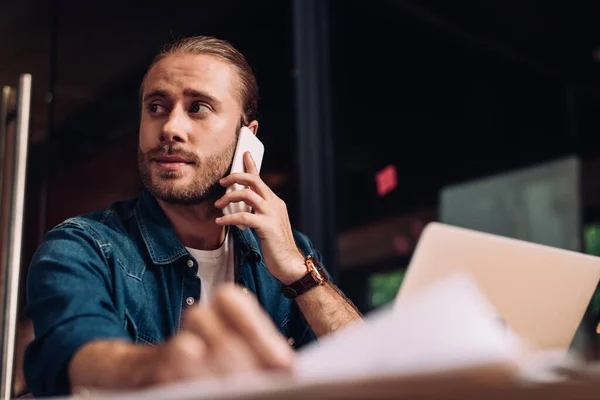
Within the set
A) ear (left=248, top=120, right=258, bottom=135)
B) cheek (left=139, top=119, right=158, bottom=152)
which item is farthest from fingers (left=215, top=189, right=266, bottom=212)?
ear (left=248, top=120, right=258, bottom=135)

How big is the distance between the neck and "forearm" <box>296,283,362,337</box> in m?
0.26

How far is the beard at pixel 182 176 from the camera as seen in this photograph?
5.08ft

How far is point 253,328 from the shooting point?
61cm

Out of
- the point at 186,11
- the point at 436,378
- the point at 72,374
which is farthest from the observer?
the point at 186,11

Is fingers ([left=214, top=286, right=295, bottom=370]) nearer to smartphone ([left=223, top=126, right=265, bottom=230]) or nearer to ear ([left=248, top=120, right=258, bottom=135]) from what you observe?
→ smartphone ([left=223, top=126, right=265, bottom=230])

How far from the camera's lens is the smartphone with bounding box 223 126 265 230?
5.18ft

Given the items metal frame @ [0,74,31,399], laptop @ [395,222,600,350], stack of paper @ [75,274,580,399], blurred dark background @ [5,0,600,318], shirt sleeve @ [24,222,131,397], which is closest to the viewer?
stack of paper @ [75,274,580,399]

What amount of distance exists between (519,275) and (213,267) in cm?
79

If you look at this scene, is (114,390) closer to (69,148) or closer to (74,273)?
(74,273)

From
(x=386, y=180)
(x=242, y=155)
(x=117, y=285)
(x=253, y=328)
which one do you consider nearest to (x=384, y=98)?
(x=386, y=180)

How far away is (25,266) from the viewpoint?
2.20 metres

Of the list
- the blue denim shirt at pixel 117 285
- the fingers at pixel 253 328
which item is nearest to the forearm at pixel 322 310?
the blue denim shirt at pixel 117 285

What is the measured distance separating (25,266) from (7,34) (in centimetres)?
77

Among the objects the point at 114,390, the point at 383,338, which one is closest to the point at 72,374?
the point at 114,390
